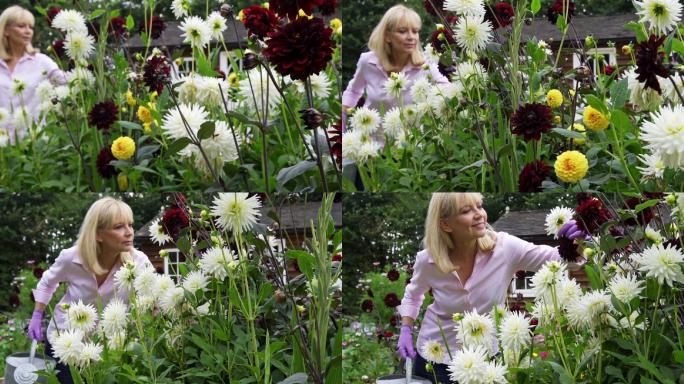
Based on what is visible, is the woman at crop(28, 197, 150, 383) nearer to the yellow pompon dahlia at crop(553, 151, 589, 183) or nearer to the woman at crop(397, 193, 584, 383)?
the woman at crop(397, 193, 584, 383)

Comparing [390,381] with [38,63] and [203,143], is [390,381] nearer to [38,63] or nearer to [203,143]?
[203,143]

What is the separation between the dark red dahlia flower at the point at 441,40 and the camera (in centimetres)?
184

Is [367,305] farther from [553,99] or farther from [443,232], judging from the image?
[553,99]

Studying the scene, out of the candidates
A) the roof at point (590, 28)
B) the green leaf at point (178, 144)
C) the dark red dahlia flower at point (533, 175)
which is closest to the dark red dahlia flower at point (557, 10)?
the roof at point (590, 28)

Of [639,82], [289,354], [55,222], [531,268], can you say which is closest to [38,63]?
[55,222]

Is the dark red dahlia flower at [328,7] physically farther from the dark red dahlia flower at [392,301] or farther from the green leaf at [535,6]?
the dark red dahlia flower at [392,301]

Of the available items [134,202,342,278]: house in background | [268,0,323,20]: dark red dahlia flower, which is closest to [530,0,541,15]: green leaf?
[268,0,323,20]: dark red dahlia flower

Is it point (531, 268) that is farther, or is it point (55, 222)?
point (55, 222)

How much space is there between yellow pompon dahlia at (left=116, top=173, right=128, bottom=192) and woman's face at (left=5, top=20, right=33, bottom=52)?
1.73ft

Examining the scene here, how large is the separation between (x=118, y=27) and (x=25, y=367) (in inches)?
35.1

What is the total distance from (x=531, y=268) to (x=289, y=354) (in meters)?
0.61

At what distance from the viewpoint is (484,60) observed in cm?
186

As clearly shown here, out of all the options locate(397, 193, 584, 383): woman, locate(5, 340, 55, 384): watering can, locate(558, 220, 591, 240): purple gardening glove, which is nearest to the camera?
locate(558, 220, 591, 240): purple gardening glove

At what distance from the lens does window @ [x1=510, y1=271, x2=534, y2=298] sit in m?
1.90
